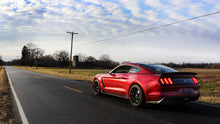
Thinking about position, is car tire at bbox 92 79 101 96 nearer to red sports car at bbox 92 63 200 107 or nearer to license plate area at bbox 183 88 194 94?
red sports car at bbox 92 63 200 107

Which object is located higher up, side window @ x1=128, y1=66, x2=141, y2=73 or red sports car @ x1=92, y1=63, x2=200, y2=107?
side window @ x1=128, y1=66, x2=141, y2=73

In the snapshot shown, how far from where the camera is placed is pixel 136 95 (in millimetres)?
5457

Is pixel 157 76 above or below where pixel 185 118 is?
above

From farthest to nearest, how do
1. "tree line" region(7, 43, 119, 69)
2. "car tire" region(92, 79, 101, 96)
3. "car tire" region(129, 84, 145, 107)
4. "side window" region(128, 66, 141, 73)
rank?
"tree line" region(7, 43, 119, 69), "car tire" region(92, 79, 101, 96), "side window" region(128, 66, 141, 73), "car tire" region(129, 84, 145, 107)

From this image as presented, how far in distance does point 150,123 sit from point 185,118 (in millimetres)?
1034

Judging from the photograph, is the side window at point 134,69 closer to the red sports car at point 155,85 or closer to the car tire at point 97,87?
the red sports car at point 155,85

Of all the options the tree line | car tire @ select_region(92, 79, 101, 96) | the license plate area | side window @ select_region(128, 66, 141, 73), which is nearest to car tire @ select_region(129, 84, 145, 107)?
side window @ select_region(128, 66, 141, 73)

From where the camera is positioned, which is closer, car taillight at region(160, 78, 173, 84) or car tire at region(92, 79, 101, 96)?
car taillight at region(160, 78, 173, 84)

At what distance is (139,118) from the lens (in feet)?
14.2

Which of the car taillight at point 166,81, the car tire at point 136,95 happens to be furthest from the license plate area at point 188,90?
the car tire at point 136,95

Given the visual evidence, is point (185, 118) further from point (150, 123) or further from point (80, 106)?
point (80, 106)

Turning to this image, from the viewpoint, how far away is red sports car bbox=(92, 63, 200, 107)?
4812 mm

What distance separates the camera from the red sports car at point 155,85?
4.81 m

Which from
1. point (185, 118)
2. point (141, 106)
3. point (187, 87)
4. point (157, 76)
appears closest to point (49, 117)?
point (141, 106)
